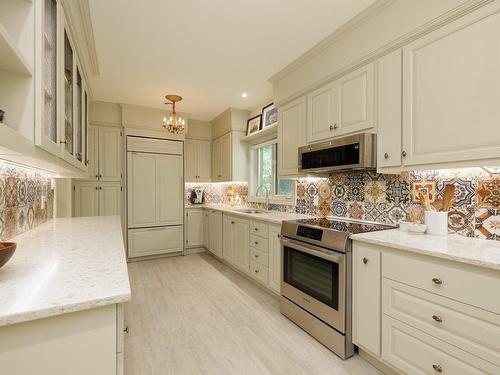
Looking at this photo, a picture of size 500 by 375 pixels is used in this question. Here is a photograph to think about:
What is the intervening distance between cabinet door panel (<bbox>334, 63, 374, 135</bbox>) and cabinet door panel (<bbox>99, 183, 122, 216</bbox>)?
355 centimetres

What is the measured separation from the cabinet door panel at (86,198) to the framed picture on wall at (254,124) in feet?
8.61

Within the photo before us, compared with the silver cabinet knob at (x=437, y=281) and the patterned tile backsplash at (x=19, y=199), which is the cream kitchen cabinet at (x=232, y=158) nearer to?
the patterned tile backsplash at (x=19, y=199)

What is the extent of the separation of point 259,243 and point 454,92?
7.38 feet

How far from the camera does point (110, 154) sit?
163 inches

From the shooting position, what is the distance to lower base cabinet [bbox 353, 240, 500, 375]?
1.21m

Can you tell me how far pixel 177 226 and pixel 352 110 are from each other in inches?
139

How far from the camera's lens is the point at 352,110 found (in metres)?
2.15

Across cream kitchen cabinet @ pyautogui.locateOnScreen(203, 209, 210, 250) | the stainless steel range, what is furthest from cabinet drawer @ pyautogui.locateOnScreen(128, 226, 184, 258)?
the stainless steel range

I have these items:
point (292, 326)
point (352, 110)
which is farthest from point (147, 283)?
point (352, 110)

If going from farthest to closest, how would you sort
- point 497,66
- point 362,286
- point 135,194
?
point 135,194 < point 362,286 < point 497,66

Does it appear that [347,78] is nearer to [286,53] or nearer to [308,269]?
[286,53]

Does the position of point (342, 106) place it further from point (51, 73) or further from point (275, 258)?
point (51, 73)

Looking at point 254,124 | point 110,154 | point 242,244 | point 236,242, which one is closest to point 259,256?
point 242,244

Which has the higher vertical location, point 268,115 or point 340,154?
point 268,115
